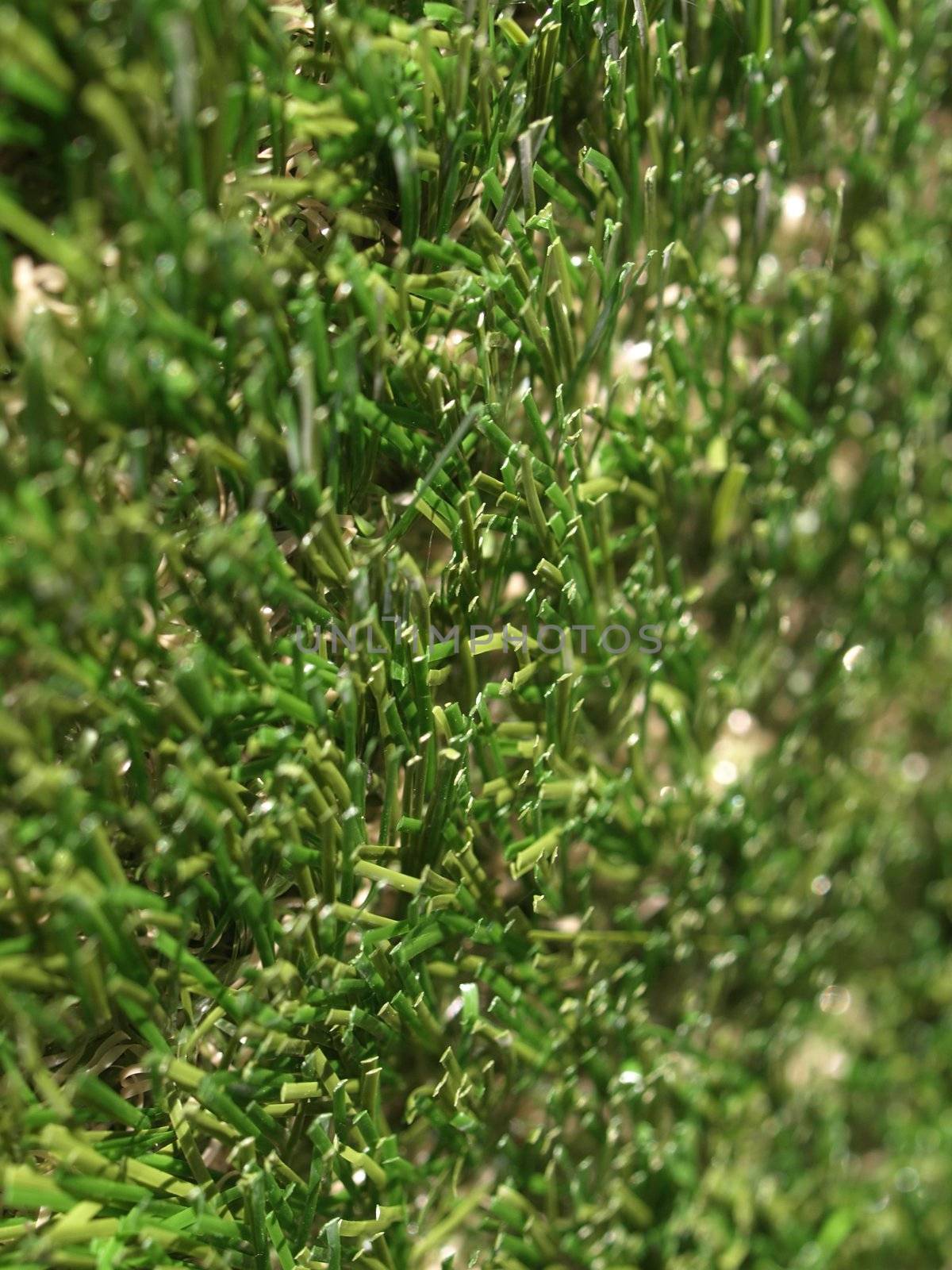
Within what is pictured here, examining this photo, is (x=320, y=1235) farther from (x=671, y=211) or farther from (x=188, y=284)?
(x=671, y=211)

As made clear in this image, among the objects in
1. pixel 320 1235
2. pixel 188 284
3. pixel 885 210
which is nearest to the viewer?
pixel 188 284

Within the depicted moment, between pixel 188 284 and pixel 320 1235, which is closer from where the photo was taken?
pixel 188 284

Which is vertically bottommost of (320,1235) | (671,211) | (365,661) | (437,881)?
(320,1235)

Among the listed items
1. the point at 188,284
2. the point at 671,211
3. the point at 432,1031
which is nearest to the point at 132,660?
the point at 188,284

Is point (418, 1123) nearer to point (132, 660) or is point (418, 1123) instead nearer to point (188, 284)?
point (132, 660)

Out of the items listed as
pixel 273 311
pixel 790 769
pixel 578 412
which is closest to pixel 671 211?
pixel 578 412

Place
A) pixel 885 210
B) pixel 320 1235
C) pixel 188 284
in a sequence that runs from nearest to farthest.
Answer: pixel 188 284, pixel 320 1235, pixel 885 210

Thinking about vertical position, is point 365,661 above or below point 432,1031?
above
